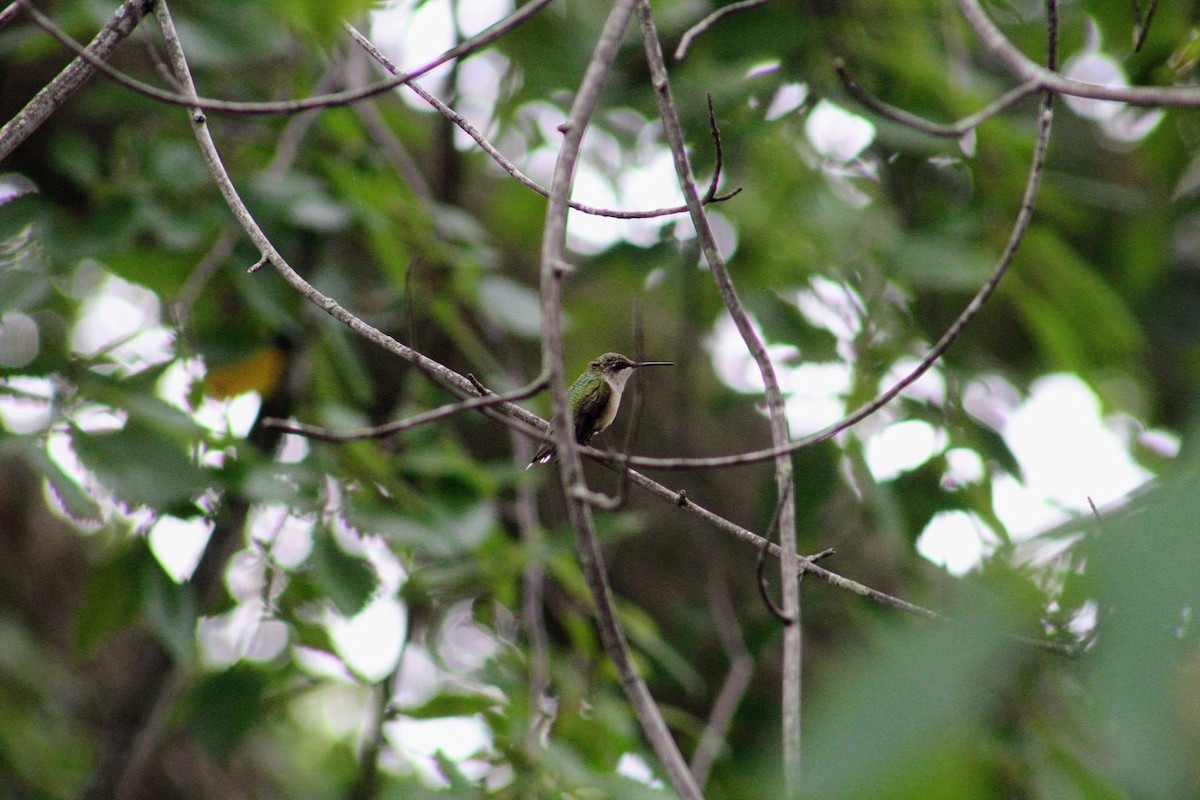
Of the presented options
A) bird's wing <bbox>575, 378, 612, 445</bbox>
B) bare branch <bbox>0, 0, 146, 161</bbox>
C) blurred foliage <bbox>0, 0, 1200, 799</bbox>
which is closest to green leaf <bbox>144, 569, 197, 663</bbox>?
blurred foliage <bbox>0, 0, 1200, 799</bbox>

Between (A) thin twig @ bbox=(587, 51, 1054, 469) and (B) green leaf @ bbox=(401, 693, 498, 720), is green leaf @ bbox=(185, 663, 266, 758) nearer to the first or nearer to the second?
(B) green leaf @ bbox=(401, 693, 498, 720)

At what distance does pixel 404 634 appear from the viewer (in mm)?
3746

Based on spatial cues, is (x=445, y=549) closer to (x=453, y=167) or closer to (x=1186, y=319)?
(x=453, y=167)

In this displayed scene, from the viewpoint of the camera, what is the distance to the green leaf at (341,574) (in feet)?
10.00

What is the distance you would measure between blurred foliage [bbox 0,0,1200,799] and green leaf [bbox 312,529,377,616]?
0.01 m

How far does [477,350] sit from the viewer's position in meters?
4.19

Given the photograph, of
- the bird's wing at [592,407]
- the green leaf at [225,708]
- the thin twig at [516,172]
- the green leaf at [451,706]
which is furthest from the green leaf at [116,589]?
the bird's wing at [592,407]

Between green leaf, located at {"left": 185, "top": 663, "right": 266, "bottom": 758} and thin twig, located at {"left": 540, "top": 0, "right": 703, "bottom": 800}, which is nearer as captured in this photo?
thin twig, located at {"left": 540, "top": 0, "right": 703, "bottom": 800}

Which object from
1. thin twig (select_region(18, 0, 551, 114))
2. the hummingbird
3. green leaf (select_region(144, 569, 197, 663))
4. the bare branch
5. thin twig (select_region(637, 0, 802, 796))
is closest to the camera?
thin twig (select_region(637, 0, 802, 796))

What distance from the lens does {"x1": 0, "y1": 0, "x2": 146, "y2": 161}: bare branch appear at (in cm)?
172

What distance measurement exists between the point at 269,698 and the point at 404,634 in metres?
0.56

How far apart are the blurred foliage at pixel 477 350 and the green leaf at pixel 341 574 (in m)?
0.01

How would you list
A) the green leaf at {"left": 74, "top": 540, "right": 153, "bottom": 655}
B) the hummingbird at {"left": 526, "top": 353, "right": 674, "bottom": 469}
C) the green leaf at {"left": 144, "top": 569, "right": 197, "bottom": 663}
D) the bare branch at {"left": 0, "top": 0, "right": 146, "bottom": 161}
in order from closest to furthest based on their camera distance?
1. the bare branch at {"left": 0, "top": 0, "right": 146, "bottom": 161}
2. the green leaf at {"left": 144, "top": 569, "right": 197, "bottom": 663}
3. the green leaf at {"left": 74, "top": 540, "right": 153, "bottom": 655}
4. the hummingbird at {"left": 526, "top": 353, "right": 674, "bottom": 469}

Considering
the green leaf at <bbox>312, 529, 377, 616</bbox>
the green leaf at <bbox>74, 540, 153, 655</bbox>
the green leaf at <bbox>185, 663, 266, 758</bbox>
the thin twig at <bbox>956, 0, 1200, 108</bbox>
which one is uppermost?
the thin twig at <bbox>956, 0, 1200, 108</bbox>
